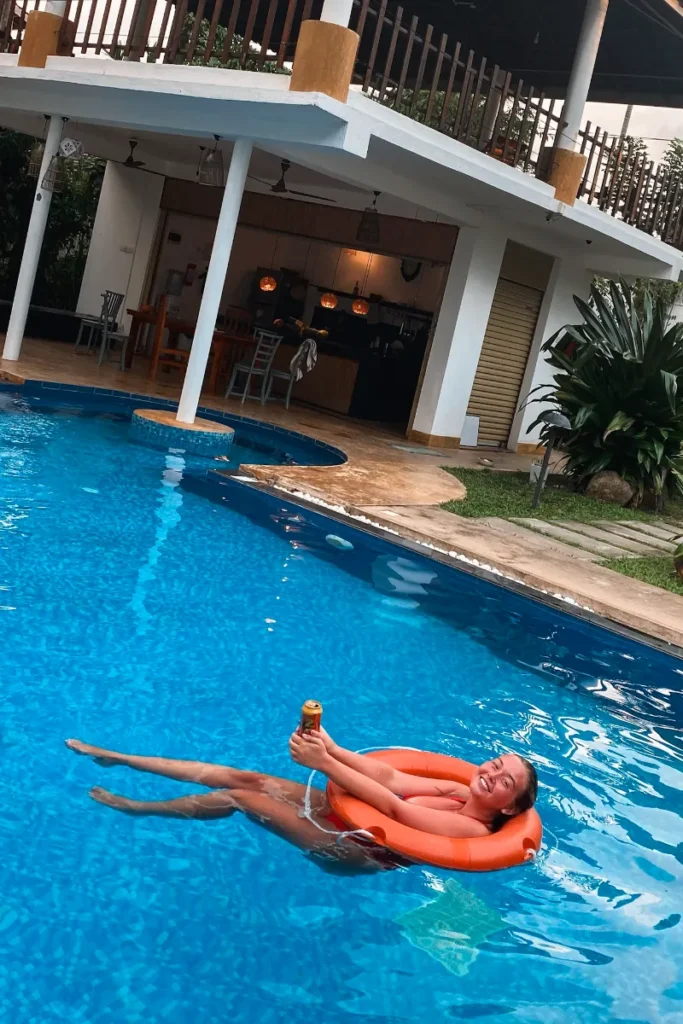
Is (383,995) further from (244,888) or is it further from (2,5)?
(2,5)

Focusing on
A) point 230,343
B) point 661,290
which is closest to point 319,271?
point 230,343

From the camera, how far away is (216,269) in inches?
380

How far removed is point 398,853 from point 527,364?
12158 mm

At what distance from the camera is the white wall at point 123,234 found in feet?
52.8

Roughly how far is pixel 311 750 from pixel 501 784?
2.17ft

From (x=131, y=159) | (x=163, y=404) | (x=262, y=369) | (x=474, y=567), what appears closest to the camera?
(x=474, y=567)

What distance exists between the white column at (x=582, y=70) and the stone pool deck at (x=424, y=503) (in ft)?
12.6

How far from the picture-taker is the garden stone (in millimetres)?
11109

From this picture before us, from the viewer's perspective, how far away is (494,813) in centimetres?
351

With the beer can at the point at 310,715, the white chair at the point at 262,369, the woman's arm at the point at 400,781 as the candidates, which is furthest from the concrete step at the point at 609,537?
the beer can at the point at 310,715

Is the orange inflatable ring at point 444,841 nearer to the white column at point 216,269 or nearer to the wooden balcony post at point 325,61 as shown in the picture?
the wooden balcony post at point 325,61

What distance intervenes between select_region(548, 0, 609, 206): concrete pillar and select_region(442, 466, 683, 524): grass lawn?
3.19 meters

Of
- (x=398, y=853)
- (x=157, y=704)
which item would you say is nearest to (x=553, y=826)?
(x=398, y=853)

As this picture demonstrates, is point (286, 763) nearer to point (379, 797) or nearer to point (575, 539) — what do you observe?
point (379, 797)
